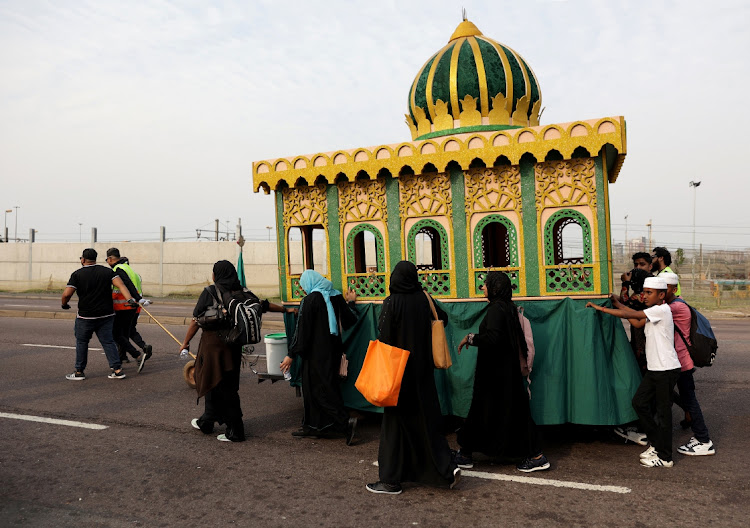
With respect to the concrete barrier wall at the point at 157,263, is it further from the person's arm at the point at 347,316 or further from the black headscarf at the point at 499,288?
the black headscarf at the point at 499,288

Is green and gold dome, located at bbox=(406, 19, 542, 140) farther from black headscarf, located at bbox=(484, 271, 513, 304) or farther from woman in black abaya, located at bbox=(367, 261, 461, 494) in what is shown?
woman in black abaya, located at bbox=(367, 261, 461, 494)

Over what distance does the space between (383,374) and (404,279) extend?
28.3 inches

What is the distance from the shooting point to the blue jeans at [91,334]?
27.3ft

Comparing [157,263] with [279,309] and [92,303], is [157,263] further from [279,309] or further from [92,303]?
[279,309]

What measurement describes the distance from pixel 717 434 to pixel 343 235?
4178 millimetres

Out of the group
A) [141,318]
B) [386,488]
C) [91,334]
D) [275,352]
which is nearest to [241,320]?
[275,352]

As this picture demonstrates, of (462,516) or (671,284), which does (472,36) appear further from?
(462,516)

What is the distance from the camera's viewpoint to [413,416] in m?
4.39

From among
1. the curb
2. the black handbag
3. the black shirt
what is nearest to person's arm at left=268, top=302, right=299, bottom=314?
the black handbag

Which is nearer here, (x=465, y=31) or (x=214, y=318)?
(x=214, y=318)

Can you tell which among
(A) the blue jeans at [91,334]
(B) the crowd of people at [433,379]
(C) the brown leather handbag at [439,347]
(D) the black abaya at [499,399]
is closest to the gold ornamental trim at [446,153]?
(B) the crowd of people at [433,379]

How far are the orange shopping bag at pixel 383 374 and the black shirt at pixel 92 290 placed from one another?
17.9ft

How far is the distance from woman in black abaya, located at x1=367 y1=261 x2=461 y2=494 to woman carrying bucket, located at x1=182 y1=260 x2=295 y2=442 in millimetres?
1785

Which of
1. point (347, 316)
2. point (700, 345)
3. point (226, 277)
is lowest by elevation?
point (700, 345)
